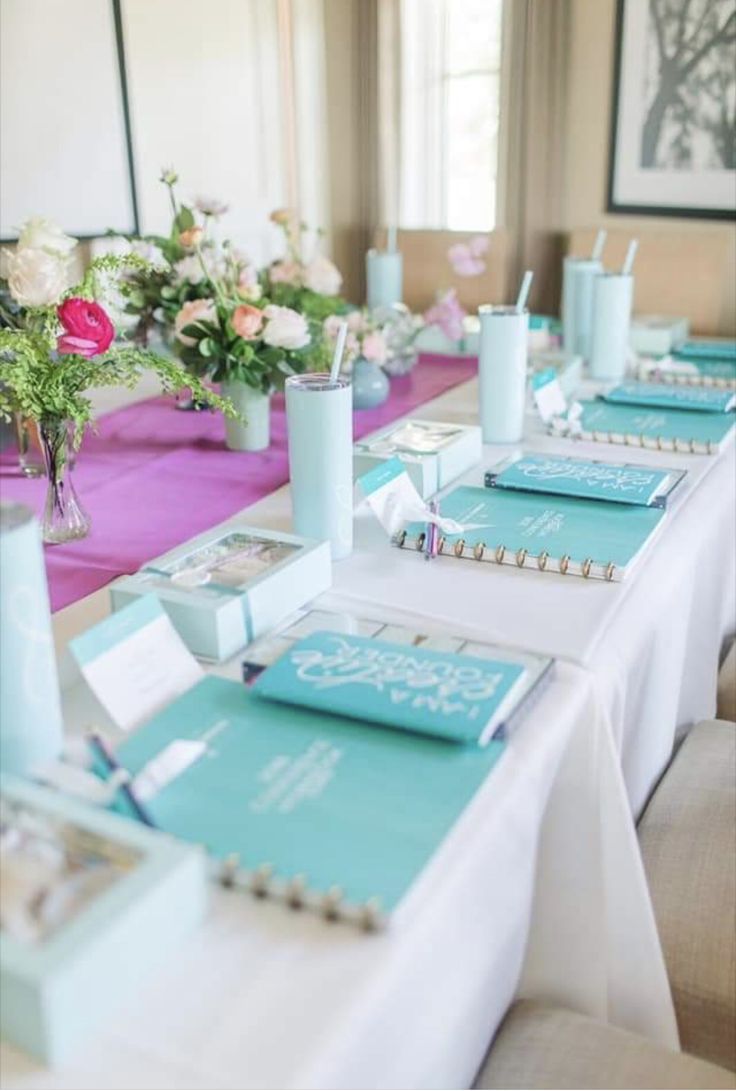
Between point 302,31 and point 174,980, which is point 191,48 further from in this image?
point 174,980

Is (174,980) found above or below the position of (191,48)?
below

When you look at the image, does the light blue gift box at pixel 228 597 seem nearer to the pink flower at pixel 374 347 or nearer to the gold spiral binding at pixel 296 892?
the gold spiral binding at pixel 296 892

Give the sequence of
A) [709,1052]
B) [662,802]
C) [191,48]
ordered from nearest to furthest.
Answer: [709,1052] < [662,802] < [191,48]

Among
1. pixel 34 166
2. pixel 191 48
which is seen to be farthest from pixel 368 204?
pixel 34 166

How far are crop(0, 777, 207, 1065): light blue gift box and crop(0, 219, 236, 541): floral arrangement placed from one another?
59 cm

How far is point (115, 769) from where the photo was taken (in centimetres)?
64

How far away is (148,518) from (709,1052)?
89cm

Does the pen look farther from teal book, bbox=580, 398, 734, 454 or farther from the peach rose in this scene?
teal book, bbox=580, 398, 734, 454

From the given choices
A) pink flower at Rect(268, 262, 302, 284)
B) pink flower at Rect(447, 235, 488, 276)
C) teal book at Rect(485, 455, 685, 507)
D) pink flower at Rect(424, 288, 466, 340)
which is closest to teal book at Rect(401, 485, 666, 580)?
teal book at Rect(485, 455, 685, 507)

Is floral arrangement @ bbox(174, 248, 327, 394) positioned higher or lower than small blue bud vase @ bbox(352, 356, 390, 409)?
higher

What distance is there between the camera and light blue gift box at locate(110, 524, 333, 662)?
35.0 inches

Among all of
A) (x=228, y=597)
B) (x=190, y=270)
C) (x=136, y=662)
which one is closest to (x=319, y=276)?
(x=190, y=270)

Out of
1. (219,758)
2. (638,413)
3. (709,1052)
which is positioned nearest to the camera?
(219,758)

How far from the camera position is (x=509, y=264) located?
114 inches
